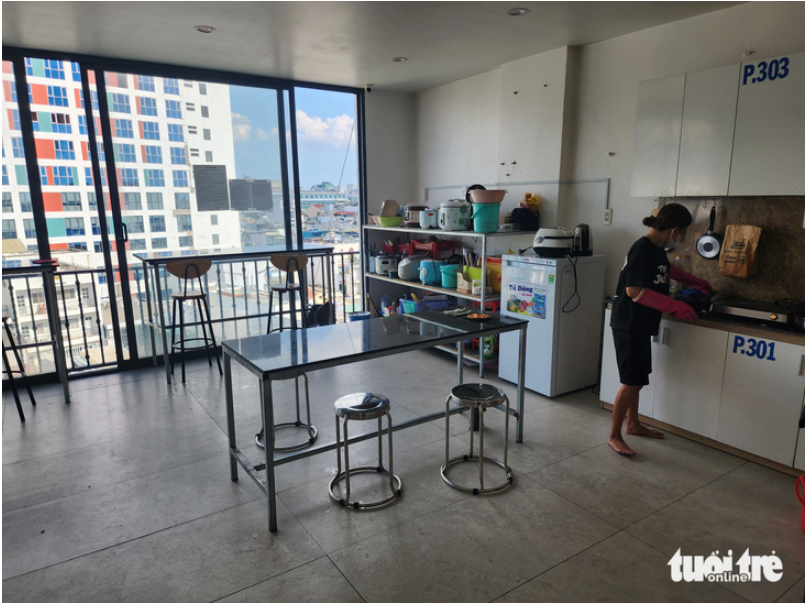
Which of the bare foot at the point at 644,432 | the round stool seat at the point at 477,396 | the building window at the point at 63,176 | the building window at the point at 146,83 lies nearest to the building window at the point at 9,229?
the building window at the point at 63,176

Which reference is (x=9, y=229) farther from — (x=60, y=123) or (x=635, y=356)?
(x=635, y=356)

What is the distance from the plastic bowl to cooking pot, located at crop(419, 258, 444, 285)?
919mm

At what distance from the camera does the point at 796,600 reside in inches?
77.2

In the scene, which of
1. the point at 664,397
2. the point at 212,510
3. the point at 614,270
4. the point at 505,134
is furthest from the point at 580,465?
the point at 505,134

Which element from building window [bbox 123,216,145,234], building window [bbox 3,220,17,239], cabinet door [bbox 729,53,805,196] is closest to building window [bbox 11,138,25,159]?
building window [bbox 3,220,17,239]

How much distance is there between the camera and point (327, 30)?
3.62 meters

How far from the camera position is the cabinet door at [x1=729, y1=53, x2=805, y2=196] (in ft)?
8.95

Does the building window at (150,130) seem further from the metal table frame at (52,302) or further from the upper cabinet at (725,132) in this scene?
the upper cabinet at (725,132)

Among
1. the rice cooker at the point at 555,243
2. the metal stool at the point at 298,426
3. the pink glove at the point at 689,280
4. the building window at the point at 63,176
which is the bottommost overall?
the metal stool at the point at 298,426

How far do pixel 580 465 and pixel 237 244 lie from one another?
12.7ft

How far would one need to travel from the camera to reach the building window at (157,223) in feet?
15.5

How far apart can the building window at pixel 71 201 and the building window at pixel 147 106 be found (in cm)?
95

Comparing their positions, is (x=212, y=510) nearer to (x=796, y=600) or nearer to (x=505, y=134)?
(x=796, y=600)

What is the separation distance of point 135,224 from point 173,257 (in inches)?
29.1
